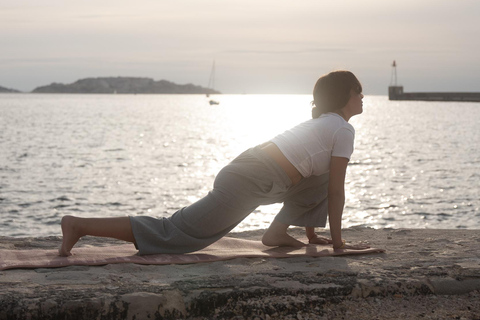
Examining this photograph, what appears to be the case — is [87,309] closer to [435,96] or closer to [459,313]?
[459,313]

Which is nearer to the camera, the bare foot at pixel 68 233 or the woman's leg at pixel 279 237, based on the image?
the bare foot at pixel 68 233

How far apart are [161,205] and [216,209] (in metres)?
10.4

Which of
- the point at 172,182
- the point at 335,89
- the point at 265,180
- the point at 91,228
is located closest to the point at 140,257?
the point at 91,228

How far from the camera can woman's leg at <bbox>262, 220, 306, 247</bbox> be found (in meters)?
4.32

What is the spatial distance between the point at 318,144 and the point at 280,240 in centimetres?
85

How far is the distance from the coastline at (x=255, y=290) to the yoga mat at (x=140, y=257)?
0.06 metres

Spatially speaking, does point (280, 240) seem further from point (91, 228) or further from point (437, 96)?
point (437, 96)

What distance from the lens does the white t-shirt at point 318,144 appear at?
390 cm

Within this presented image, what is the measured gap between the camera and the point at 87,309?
2.99 meters

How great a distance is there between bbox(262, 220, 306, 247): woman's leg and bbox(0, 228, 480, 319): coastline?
1.33ft

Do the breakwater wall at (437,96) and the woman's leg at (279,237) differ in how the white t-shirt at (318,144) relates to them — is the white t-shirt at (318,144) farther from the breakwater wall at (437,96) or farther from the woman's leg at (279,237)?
the breakwater wall at (437,96)

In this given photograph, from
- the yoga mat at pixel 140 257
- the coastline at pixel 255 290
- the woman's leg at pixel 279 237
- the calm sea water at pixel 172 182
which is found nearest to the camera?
the coastline at pixel 255 290

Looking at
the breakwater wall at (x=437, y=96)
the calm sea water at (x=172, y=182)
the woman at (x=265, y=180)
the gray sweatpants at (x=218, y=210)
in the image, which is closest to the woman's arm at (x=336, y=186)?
the woman at (x=265, y=180)

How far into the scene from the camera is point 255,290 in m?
3.22
